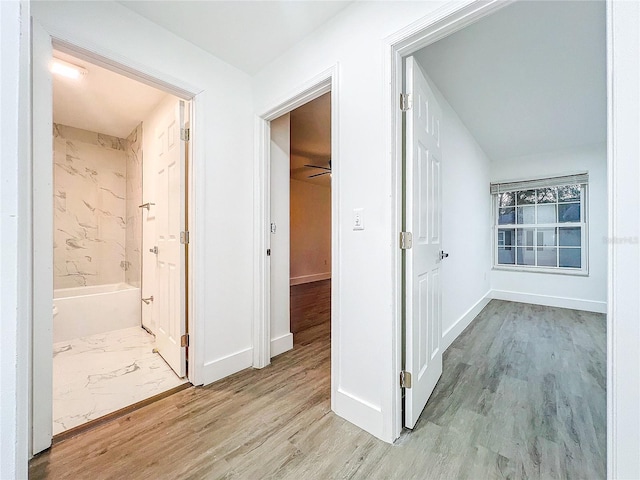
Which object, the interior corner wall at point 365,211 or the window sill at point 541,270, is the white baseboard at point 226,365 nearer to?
the interior corner wall at point 365,211

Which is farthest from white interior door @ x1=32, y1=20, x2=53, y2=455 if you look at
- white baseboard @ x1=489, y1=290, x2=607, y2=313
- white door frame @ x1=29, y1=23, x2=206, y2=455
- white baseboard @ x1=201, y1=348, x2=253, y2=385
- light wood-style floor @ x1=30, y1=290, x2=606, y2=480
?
white baseboard @ x1=489, y1=290, x2=607, y2=313

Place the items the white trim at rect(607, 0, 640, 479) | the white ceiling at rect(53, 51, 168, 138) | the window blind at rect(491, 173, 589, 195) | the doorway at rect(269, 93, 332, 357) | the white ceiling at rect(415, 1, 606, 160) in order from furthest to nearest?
the window blind at rect(491, 173, 589, 195), the doorway at rect(269, 93, 332, 357), the white ceiling at rect(53, 51, 168, 138), the white ceiling at rect(415, 1, 606, 160), the white trim at rect(607, 0, 640, 479)

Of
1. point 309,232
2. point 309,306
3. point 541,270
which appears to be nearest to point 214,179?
point 309,306

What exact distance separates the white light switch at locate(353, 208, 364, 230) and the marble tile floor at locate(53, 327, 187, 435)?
1747 mm

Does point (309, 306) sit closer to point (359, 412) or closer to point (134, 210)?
point (359, 412)

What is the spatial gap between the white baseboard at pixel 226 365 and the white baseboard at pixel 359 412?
0.90 meters

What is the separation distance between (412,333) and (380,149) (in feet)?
3.34

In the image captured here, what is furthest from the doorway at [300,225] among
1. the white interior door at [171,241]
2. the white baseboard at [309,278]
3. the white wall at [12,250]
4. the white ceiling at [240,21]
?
the white wall at [12,250]

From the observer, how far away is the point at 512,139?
372 centimetres

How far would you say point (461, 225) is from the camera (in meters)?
3.10

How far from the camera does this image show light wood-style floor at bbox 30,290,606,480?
1.22 m

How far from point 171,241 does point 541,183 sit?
5271 mm

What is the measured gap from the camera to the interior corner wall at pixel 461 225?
8.54ft

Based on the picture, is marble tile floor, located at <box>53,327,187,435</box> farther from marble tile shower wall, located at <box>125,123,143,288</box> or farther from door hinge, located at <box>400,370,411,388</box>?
door hinge, located at <box>400,370,411,388</box>
